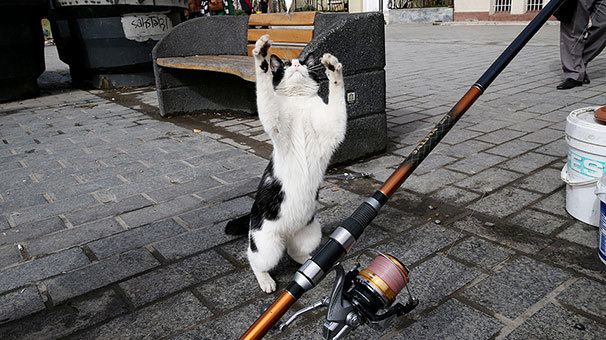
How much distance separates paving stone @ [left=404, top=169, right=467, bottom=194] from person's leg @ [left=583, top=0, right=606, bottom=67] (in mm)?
3912

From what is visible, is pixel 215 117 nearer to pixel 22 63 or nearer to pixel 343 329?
pixel 22 63

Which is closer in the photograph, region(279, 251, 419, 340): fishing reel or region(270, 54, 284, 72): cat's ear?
region(279, 251, 419, 340): fishing reel

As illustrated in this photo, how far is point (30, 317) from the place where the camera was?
89.2 inches

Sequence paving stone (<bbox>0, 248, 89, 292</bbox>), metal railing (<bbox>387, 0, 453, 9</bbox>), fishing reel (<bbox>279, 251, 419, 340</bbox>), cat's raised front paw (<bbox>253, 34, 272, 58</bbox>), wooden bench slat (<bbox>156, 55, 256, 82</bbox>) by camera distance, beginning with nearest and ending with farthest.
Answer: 1. fishing reel (<bbox>279, 251, 419, 340</bbox>)
2. cat's raised front paw (<bbox>253, 34, 272, 58</bbox>)
3. paving stone (<bbox>0, 248, 89, 292</bbox>)
4. wooden bench slat (<bbox>156, 55, 256, 82</bbox>)
5. metal railing (<bbox>387, 0, 453, 9</bbox>)

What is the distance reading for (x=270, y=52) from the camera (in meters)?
5.14

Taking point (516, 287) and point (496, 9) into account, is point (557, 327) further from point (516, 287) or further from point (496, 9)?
point (496, 9)

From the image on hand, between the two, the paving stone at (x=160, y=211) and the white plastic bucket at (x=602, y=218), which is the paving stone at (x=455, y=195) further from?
the paving stone at (x=160, y=211)

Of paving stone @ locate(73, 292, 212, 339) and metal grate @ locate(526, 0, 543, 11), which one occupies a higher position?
metal grate @ locate(526, 0, 543, 11)

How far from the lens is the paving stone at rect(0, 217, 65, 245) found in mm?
3057

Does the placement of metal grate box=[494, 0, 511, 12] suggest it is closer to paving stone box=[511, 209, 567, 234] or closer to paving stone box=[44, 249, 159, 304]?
paving stone box=[511, 209, 567, 234]

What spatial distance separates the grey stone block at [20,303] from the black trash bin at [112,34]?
6483 mm

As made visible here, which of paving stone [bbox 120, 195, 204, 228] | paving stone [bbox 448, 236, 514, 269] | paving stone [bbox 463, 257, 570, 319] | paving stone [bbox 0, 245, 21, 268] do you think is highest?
paving stone [bbox 120, 195, 204, 228]

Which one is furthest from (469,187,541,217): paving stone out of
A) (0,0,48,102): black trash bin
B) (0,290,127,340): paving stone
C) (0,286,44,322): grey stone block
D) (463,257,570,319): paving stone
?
(0,0,48,102): black trash bin

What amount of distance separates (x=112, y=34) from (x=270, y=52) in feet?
13.8
